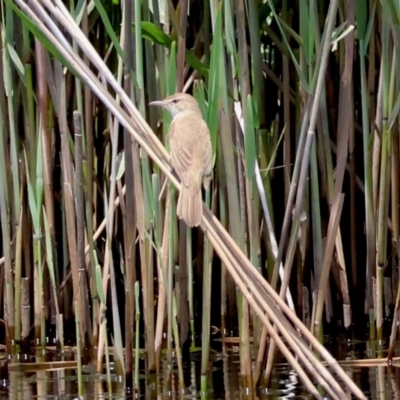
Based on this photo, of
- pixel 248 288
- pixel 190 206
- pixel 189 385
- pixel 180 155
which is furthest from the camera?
pixel 189 385

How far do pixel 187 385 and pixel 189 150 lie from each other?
3.15 feet

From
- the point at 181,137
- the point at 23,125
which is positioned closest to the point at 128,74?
the point at 181,137

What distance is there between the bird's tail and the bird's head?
1.62 feet

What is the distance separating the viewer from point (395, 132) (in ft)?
15.0

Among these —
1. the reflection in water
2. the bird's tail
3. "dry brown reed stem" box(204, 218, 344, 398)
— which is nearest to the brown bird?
the bird's tail

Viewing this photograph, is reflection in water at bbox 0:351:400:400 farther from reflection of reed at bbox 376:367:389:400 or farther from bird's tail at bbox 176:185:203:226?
bird's tail at bbox 176:185:203:226

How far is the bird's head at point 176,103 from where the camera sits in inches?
153

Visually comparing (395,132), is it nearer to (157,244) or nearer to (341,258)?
(341,258)

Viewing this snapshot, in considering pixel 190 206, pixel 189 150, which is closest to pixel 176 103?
pixel 189 150

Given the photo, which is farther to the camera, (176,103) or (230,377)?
(230,377)

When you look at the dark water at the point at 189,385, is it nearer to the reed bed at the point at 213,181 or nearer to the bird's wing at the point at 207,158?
the reed bed at the point at 213,181

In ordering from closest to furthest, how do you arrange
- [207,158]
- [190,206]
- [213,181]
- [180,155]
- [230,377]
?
[190,206] < [180,155] < [207,158] < [230,377] < [213,181]

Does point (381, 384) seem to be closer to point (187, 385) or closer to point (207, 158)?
point (187, 385)

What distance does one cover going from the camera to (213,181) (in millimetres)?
4664
